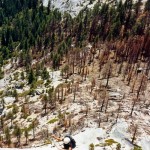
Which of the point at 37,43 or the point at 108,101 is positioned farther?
the point at 37,43

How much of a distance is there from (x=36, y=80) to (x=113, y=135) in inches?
2765

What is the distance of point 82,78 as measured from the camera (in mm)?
106875

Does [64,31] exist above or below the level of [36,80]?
above

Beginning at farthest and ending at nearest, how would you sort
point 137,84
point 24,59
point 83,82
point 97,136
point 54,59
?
point 24,59 < point 54,59 < point 83,82 < point 137,84 < point 97,136

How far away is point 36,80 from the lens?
12269cm

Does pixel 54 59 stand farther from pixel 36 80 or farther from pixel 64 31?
pixel 64 31

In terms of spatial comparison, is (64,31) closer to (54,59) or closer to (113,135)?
(54,59)

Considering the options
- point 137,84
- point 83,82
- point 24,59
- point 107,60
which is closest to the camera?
point 137,84

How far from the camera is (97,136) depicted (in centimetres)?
5675

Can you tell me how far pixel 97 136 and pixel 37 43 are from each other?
134 m

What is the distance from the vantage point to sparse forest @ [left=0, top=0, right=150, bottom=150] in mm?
69750

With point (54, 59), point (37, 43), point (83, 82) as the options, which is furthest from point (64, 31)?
point (83, 82)

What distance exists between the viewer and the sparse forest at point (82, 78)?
69750 mm

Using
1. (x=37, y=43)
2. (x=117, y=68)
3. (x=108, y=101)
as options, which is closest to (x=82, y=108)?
(x=108, y=101)
